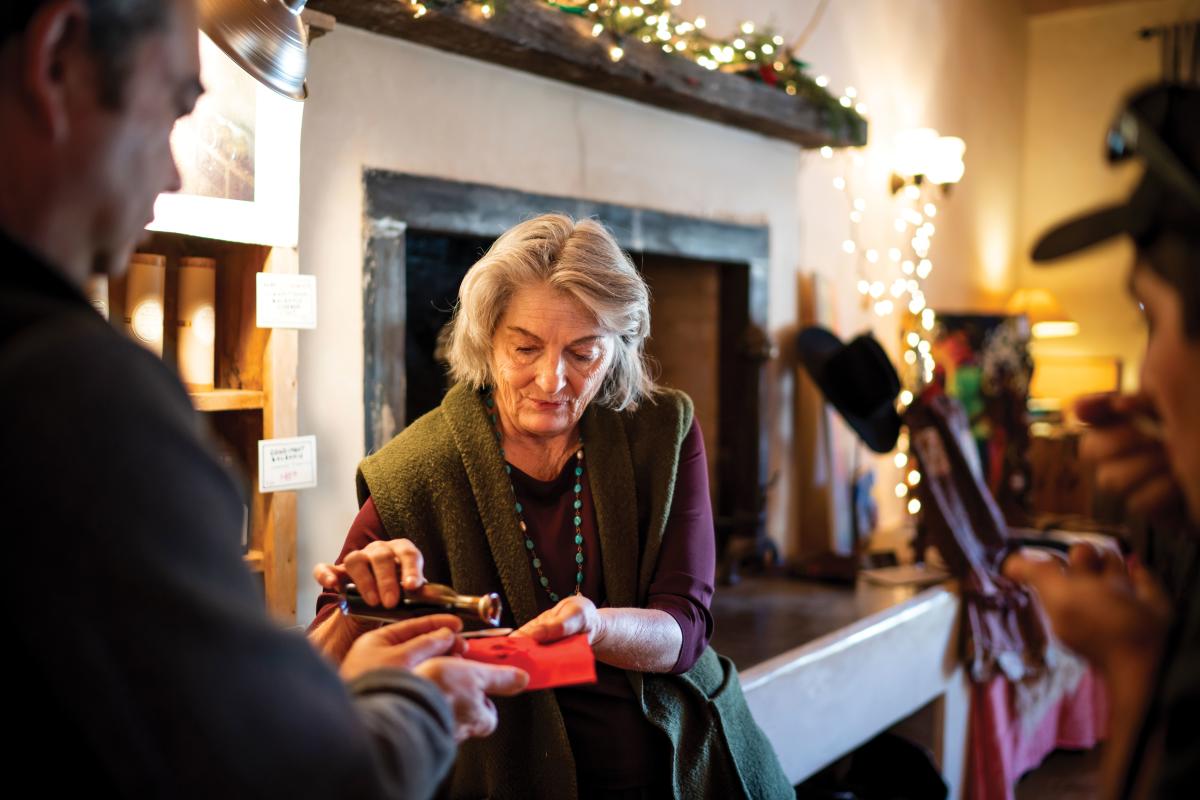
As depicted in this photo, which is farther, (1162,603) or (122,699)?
(1162,603)

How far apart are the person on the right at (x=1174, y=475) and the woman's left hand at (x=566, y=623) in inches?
25.4

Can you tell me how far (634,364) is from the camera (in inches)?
69.9

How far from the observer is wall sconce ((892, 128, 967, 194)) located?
4.55 meters

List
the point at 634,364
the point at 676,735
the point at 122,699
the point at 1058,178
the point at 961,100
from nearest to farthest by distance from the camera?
1. the point at 122,699
2. the point at 676,735
3. the point at 634,364
4. the point at 961,100
5. the point at 1058,178

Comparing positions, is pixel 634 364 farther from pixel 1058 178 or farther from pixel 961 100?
pixel 1058 178

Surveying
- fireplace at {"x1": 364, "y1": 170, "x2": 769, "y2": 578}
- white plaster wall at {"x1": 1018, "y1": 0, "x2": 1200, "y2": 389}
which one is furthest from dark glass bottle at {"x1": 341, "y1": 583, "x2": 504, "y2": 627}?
white plaster wall at {"x1": 1018, "y1": 0, "x2": 1200, "y2": 389}

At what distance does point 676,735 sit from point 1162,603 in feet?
3.05

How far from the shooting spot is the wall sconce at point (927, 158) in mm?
4547

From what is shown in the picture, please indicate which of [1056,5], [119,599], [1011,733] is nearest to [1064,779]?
[1011,733]

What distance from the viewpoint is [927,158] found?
455cm

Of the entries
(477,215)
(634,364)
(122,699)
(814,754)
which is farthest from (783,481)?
(122,699)

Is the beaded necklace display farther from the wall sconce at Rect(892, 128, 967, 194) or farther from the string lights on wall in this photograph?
the wall sconce at Rect(892, 128, 967, 194)

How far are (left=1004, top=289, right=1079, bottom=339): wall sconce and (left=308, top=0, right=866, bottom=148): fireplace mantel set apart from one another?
9.59ft

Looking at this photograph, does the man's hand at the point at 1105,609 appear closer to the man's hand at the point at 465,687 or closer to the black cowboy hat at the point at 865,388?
the man's hand at the point at 465,687
